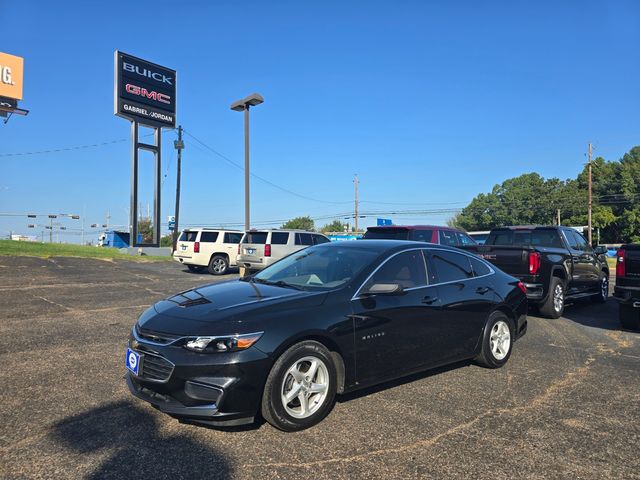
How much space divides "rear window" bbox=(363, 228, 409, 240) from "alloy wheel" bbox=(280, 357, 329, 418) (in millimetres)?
6861

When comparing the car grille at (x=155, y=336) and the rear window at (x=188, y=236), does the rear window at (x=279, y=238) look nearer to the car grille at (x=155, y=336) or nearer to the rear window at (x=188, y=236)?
the rear window at (x=188, y=236)

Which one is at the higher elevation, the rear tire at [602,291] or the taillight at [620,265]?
the taillight at [620,265]

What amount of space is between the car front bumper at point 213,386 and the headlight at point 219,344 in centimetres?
4

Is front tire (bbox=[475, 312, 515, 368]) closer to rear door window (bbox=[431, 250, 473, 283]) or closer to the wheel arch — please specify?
rear door window (bbox=[431, 250, 473, 283])


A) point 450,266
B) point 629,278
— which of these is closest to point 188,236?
point 450,266

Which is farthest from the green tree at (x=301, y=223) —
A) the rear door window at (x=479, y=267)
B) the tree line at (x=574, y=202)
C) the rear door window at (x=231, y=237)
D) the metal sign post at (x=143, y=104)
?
the rear door window at (x=479, y=267)

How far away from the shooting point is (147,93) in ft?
104

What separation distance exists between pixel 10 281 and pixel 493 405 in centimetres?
1324

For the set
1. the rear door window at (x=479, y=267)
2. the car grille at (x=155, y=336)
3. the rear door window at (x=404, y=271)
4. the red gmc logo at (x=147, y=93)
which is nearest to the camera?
the car grille at (x=155, y=336)

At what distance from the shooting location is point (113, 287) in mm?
12727

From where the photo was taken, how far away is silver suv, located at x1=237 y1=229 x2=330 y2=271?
15.7 metres

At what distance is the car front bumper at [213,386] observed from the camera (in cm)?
334

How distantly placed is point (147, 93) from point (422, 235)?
27191 millimetres

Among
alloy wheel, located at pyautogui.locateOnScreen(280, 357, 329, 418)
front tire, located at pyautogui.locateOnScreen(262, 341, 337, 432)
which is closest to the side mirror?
front tire, located at pyautogui.locateOnScreen(262, 341, 337, 432)
